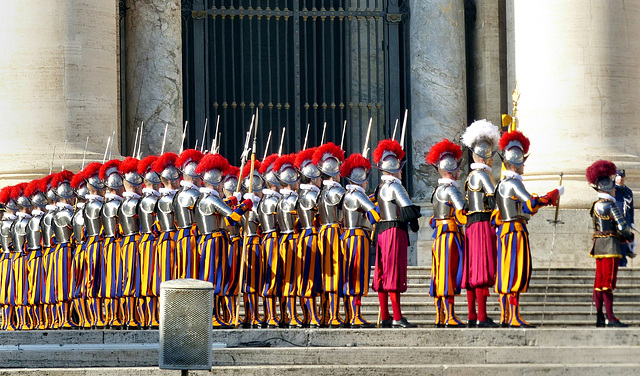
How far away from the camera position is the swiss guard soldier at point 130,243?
17.9 meters

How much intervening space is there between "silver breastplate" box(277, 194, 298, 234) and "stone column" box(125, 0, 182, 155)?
6530 millimetres

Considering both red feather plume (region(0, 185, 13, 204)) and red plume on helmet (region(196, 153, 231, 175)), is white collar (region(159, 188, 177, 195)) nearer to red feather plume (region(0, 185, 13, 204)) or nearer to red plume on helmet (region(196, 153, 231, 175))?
red plume on helmet (region(196, 153, 231, 175))

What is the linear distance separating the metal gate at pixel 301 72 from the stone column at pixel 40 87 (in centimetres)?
408

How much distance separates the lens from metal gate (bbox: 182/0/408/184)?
25.2 m

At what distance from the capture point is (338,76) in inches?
1013

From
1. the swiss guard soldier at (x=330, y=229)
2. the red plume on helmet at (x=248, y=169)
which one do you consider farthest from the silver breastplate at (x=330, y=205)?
the red plume on helmet at (x=248, y=169)

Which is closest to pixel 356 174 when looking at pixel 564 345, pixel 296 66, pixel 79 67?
pixel 564 345

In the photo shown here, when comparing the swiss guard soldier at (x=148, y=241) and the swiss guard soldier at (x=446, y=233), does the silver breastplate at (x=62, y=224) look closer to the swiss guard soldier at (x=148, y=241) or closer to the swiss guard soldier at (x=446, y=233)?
the swiss guard soldier at (x=148, y=241)

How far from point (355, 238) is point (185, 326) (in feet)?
17.7

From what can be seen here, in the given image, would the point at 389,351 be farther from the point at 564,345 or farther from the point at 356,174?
the point at 356,174

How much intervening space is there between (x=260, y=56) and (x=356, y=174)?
9147 mm

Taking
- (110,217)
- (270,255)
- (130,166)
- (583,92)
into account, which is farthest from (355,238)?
(583,92)

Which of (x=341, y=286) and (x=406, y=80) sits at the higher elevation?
(x=406, y=80)

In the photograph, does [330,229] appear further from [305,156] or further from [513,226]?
[513,226]
